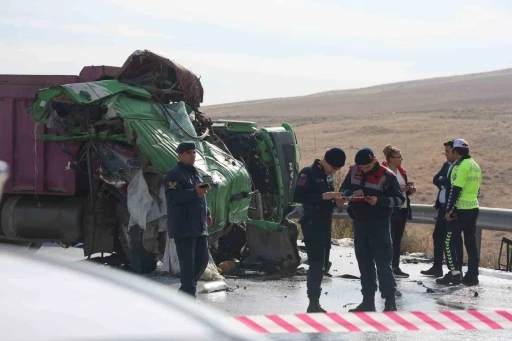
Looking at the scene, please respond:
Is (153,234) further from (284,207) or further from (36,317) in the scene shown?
(36,317)

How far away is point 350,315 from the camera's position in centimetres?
784

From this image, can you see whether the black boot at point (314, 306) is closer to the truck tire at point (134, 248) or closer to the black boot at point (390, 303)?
the black boot at point (390, 303)

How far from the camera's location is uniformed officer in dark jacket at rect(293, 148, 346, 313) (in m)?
9.53

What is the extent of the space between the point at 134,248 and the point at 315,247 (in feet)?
9.14

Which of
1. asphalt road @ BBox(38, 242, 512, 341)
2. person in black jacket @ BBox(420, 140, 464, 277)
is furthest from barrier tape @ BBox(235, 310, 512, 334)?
person in black jacket @ BBox(420, 140, 464, 277)

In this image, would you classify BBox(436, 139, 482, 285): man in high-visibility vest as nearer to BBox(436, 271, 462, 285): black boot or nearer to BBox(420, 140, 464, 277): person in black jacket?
BBox(436, 271, 462, 285): black boot

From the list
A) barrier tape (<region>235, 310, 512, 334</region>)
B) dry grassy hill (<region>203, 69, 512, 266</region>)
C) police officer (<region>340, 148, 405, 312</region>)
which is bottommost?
dry grassy hill (<region>203, 69, 512, 266</region>)

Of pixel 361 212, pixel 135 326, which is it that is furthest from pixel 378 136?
pixel 135 326

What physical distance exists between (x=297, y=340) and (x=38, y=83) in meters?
5.39

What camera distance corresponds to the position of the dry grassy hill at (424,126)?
Answer: 3790cm

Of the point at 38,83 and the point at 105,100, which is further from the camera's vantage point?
the point at 38,83

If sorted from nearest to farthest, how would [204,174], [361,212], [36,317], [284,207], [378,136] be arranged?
[36,317] → [361,212] → [204,174] → [284,207] → [378,136]

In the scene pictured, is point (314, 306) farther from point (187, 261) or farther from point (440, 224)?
point (440, 224)

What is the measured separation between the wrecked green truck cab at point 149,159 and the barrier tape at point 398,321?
3472 mm
